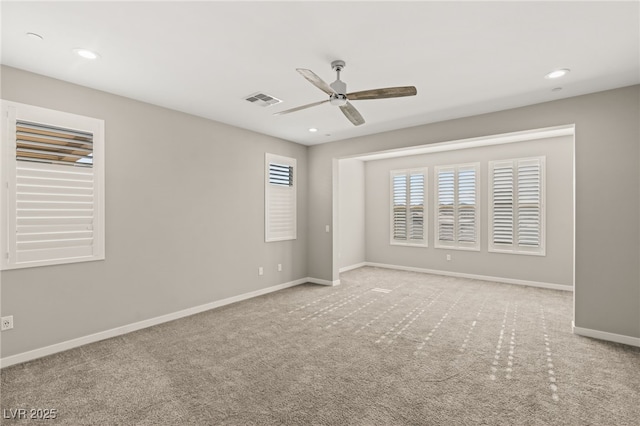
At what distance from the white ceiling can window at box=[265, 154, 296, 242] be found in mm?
1820

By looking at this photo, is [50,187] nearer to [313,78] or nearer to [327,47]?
[313,78]

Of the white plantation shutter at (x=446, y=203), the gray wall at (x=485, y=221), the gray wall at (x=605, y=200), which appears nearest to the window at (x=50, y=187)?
the gray wall at (x=605, y=200)

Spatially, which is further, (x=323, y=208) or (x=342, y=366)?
(x=323, y=208)

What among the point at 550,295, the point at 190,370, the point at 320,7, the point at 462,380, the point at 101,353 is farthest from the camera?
the point at 550,295

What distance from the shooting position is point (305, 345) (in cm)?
329

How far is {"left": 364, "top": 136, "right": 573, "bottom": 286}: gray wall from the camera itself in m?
5.60

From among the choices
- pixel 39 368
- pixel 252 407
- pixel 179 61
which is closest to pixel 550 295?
pixel 252 407

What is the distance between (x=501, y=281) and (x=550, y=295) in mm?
984

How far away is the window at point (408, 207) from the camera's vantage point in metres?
7.28

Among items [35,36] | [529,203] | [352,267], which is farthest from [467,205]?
[35,36]

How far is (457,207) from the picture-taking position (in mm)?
6773

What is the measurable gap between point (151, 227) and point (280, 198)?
2.30 meters

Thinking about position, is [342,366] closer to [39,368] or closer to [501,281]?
[39,368]

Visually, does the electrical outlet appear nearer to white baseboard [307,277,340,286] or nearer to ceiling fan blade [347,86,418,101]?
Result: ceiling fan blade [347,86,418,101]
